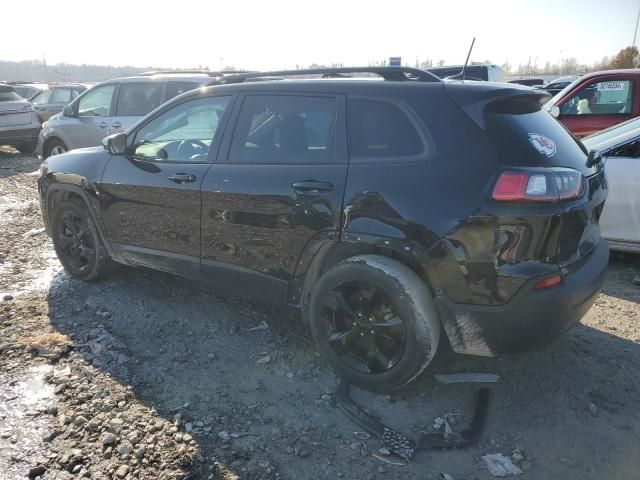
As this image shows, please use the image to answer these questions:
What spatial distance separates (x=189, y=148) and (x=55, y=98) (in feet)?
43.4

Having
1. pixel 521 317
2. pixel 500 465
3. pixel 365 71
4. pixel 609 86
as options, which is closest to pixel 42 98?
pixel 609 86

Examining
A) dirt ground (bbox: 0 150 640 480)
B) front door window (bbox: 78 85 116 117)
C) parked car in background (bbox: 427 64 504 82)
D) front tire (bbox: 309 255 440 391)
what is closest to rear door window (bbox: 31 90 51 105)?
front door window (bbox: 78 85 116 117)

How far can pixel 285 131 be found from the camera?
331cm

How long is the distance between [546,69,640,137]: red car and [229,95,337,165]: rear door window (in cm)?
492

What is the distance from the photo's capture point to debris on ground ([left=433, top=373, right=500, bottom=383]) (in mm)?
3016

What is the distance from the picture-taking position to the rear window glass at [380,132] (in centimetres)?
282

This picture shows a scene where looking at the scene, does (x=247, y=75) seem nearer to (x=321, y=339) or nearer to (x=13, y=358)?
(x=321, y=339)

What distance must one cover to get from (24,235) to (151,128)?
3.11 meters

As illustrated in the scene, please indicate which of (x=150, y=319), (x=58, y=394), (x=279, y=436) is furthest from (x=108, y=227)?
(x=279, y=436)

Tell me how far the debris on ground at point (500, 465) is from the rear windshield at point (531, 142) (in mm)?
1451

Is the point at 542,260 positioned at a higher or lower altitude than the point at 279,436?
higher

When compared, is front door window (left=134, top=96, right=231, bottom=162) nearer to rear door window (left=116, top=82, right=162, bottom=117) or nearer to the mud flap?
the mud flap

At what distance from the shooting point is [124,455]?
101 inches

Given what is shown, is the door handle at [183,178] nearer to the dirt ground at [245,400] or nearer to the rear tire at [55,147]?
the dirt ground at [245,400]
